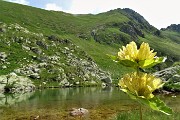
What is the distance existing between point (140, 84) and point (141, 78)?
8cm

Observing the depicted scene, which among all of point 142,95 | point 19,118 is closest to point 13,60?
point 19,118

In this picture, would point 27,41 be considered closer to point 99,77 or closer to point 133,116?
point 99,77

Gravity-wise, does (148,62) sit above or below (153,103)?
above

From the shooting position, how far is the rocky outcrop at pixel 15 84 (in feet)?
204

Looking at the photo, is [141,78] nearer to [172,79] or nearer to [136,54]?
[136,54]

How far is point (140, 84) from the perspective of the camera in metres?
4.14

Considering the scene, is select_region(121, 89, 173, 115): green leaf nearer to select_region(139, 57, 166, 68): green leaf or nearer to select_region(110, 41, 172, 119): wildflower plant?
select_region(110, 41, 172, 119): wildflower plant

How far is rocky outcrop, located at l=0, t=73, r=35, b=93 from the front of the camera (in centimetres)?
6221

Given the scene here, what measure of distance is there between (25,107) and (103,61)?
99.2m

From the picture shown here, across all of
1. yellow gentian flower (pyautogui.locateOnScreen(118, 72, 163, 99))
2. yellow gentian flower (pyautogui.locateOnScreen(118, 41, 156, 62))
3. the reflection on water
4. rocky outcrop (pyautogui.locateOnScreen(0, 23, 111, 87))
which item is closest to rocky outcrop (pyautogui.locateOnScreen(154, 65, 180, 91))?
the reflection on water

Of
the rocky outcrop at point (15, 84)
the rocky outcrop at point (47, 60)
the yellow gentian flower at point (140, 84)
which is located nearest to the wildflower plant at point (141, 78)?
the yellow gentian flower at point (140, 84)

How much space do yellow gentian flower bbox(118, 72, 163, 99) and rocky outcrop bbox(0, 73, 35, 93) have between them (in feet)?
192

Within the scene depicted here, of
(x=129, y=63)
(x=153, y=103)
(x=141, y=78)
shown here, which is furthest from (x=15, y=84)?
(x=153, y=103)

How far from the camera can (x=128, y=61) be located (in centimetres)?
391
